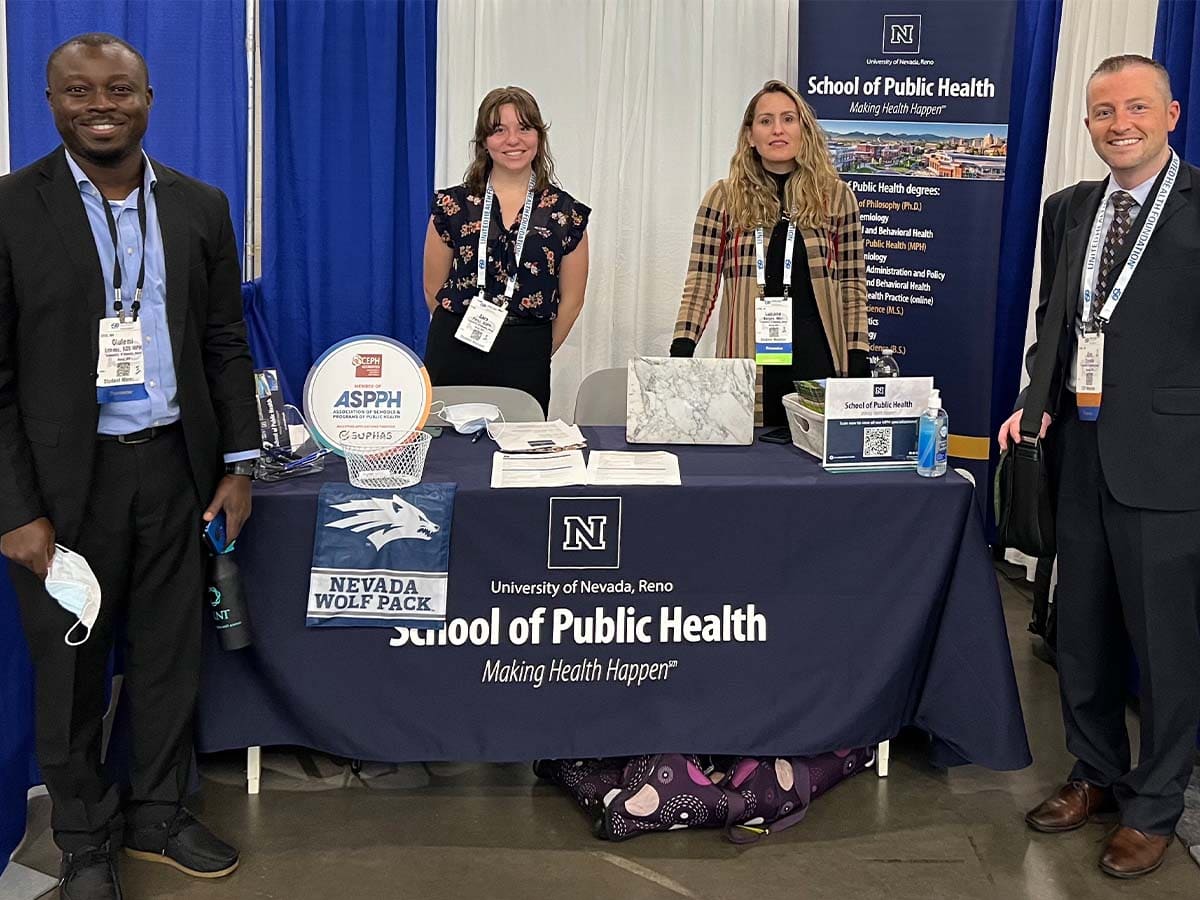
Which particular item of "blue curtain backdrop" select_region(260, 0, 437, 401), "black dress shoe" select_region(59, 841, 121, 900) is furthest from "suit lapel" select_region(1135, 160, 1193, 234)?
"blue curtain backdrop" select_region(260, 0, 437, 401)

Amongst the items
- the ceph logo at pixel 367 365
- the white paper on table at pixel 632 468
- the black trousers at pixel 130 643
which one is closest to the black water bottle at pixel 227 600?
the black trousers at pixel 130 643

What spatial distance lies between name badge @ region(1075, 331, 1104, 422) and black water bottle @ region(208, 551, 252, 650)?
1747 millimetres

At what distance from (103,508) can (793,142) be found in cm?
207

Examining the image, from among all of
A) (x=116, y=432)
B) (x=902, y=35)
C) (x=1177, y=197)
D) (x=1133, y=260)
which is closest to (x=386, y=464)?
(x=116, y=432)

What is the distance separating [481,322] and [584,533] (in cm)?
118

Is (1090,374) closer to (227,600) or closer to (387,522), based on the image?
(387,522)

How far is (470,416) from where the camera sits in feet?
10.1

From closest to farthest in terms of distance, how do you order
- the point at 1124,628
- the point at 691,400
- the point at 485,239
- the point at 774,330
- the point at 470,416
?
the point at 1124,628, the point at 691,400, the point at 470,416, the point at 774,330, the point at 485,239

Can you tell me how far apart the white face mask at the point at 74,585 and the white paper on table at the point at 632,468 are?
101 centimetres

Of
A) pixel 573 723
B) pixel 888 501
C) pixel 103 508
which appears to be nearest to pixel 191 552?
pixel 103 508

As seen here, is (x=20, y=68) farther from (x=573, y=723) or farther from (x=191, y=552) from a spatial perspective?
(x=573, y=723)

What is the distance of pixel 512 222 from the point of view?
3.56 metres

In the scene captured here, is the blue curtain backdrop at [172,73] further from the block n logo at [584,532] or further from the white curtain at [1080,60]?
the white curtain at [1080,60]

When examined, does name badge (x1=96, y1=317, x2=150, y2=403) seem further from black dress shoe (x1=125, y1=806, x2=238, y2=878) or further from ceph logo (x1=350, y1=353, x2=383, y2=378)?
black dress shoe (x1=125, y1=806, x2=238, y2=878)
